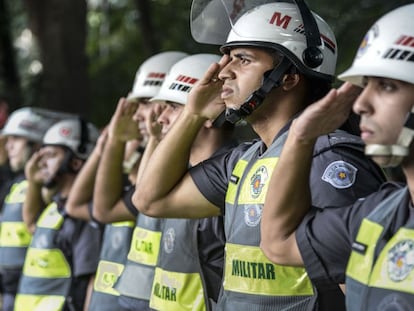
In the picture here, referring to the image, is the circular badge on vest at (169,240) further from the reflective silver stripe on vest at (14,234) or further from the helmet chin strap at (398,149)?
the reflective silver stripe on vest at (14,234)

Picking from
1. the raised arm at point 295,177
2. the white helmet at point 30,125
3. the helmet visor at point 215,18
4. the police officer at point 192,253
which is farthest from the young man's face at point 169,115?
the white helmet at point 30,125

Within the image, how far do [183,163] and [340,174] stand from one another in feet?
3.64

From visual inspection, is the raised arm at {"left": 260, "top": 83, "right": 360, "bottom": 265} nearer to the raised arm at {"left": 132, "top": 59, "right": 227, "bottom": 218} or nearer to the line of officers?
the line of officers

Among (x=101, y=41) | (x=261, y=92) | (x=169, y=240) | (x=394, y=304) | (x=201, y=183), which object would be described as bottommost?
(x=101, y=41)

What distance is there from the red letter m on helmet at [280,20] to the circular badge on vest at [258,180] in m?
0.69

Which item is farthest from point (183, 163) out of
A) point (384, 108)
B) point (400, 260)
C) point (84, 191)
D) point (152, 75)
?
point (84, 191)

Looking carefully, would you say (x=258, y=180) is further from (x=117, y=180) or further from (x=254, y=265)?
(x=117, y=180)

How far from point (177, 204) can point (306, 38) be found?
3.30 feet

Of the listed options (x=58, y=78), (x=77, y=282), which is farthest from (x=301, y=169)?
(x=58, y=78)

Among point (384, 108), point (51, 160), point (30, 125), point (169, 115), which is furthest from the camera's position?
point (30, 125)

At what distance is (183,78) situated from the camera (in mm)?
5797

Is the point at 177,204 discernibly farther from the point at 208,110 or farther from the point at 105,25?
the point at 105,25

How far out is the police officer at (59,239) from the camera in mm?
7246

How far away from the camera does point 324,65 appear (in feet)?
15.0
